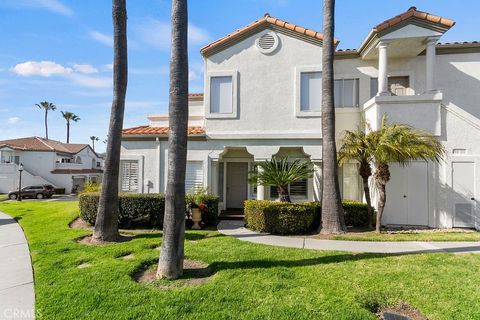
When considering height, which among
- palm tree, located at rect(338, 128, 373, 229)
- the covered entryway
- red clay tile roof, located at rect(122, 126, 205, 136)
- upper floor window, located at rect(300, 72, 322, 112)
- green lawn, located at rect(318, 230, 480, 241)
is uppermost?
upper floor window, located at rect(300, 72, 322, 112)

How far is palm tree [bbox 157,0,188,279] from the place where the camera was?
5691 millimetres

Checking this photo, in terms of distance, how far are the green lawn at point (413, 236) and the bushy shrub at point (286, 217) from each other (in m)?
1.06

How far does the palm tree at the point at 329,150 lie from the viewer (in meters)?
9.41

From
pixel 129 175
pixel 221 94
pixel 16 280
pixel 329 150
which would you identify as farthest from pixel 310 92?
pixel 16 280

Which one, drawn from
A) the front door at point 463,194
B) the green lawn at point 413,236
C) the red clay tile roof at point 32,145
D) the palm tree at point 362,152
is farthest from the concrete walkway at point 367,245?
the red clay tile roof at point 32,145

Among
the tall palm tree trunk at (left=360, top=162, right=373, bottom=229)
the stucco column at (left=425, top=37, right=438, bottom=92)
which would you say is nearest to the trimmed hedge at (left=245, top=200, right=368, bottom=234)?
the tall palm tree trunk at (left=360, top=162, right=373, bottom=229)

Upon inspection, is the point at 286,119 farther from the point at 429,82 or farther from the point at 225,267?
the point at 225,267

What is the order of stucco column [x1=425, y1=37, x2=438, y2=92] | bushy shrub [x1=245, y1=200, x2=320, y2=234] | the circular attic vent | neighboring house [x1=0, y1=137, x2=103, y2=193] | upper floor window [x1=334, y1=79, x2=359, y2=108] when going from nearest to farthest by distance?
bushy shrub [x1=245, y1=200, x2=320, y2=234] < stucco column [x1=425, y1=37, x2=438, y2=92] < the circular attic vent < upper floor window [x1=334, y1=79, x2=359, y2=108] < neighboring house [x1=0, y1=137, x2=103, y2=193]

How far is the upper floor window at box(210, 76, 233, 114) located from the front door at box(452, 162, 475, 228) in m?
9.78

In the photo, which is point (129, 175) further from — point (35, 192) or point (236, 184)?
point (35, 192)

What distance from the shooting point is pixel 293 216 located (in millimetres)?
9680

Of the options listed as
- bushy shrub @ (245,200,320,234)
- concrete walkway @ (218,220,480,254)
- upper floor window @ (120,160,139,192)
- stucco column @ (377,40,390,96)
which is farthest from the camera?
upper floor window @ (120,160,139,192)

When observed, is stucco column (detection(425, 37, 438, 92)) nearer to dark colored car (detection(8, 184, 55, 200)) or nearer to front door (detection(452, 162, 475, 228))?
front door (detection(452, 162, 475, 228))

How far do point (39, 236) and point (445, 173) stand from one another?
611 inches
